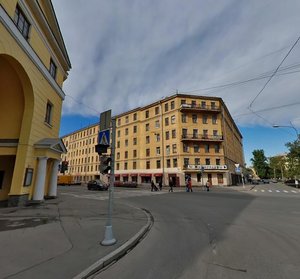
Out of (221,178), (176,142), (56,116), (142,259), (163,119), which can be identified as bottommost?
(142,259)

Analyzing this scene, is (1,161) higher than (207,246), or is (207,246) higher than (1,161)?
(1,161)

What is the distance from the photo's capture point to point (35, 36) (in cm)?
1279

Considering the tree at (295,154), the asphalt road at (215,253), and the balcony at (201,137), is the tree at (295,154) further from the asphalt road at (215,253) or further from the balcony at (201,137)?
the asphalt road at (215,253)

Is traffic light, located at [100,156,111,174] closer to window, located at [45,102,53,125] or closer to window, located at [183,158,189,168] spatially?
window, located at [45,102,53,125]

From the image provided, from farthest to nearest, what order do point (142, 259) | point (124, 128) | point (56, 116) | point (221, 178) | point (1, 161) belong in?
point (124, 128) < point (221, 178) < point (56, 116) < point (1, 161) < point (142, 259)

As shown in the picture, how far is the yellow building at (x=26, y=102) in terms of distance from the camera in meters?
11.2

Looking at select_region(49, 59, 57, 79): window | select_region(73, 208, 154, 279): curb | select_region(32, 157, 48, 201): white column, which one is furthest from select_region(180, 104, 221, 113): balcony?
select_region(73, 208, 154, 279): curb

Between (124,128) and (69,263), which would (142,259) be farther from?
(124,128)

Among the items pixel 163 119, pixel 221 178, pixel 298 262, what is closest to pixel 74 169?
pixel 163 119

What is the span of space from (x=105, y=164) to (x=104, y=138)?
795mm

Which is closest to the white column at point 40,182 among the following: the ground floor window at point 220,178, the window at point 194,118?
the window at point 194,118

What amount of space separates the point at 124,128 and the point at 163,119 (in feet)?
41.4

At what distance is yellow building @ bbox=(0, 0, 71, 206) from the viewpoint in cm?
1122

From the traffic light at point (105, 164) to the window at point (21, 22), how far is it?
9.60m
